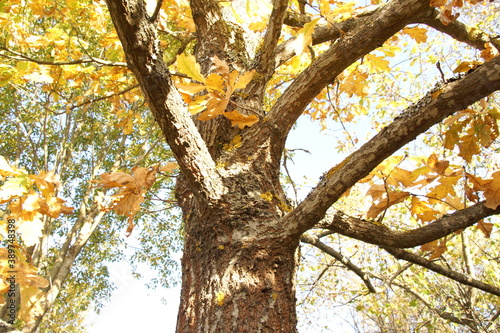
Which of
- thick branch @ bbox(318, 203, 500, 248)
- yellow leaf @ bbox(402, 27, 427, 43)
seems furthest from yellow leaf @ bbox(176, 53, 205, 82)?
yellow leaf @ bbox(402, 27, 427, 43)

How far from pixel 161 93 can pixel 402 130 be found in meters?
0.78

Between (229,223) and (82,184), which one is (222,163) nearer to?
(229,223)

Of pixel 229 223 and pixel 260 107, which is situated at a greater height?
pixel 260 107

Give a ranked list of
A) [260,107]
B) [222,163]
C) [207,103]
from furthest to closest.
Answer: [260,107]
[222,163]
[207,103]

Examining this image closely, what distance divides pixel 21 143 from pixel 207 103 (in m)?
8.35

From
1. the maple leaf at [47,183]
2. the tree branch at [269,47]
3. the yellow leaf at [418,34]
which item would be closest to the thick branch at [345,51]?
the tree branch at [269,47]

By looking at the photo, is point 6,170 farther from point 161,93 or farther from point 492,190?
point 492,190

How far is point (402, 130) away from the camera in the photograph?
100 cm

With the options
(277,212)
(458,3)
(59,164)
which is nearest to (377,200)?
(277,212)

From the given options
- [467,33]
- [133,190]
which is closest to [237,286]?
[133,190]

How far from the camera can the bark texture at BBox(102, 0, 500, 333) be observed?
98cm

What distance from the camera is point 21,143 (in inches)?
298

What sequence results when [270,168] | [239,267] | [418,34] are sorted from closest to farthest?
[239,267]
[270,168]
[418,34]

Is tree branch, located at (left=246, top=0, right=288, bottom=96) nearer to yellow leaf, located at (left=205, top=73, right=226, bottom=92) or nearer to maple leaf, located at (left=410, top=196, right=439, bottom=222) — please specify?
yellow leaf, located at (left=205, top=73, right=226, bottom=92)
